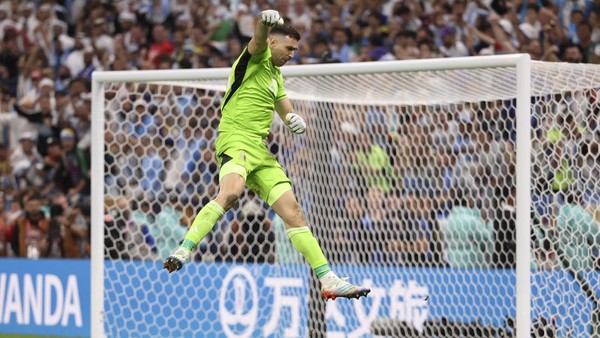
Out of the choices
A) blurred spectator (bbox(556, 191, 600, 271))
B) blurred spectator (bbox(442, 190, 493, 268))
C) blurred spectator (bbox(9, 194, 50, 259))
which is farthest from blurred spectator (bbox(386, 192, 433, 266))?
blurred spectator (bbox(9, 194, 50, 259))

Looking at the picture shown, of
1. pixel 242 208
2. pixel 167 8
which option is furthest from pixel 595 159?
pixel 167 8

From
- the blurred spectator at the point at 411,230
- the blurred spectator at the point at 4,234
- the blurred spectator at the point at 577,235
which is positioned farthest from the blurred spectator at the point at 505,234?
the blurred spectator at the point at 4,234

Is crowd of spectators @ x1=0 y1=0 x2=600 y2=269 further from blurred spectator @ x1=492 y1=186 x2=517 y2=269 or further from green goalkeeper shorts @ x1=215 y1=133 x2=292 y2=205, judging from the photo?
green goalkeeper shorts @ x1=215 y1=133 x2=292 y2=205

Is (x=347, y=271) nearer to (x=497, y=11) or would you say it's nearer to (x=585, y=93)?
(x=585, y=93)

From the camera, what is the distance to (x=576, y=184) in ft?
28.0

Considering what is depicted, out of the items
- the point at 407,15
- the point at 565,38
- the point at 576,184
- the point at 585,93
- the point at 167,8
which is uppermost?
the point at 167,8

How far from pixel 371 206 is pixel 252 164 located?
285 cm

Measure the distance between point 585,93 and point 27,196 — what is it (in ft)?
24.0

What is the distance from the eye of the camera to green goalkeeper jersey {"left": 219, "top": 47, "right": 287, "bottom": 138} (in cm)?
729

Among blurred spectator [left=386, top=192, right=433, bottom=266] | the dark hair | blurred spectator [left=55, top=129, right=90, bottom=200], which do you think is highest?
blurred spectator [left=55, top=129, right=90, bottom=200]

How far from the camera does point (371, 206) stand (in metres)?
9.92

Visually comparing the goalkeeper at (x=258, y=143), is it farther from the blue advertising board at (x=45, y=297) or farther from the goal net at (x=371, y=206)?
the blue advertising board at (x=45, y=297)

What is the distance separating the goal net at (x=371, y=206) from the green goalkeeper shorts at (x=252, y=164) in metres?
1.39

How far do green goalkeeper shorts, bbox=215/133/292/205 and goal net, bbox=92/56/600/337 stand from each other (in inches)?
54.9
